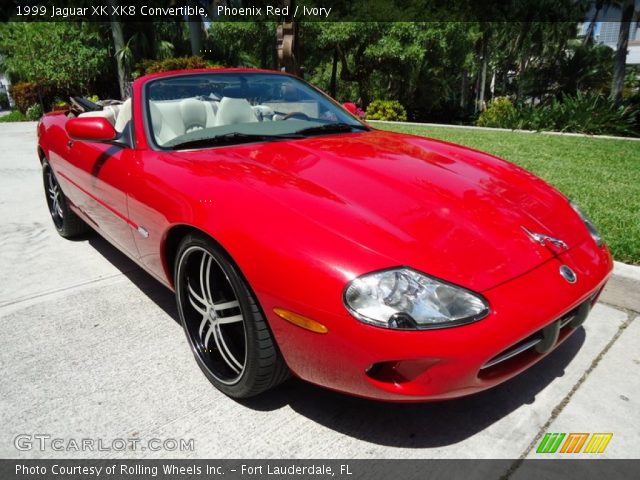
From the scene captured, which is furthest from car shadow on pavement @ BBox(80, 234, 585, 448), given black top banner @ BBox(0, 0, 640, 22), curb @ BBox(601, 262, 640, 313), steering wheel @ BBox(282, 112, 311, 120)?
black top banner @ BBox(0, 0, 640, 22)

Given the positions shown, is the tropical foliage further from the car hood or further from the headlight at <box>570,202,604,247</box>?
the headlight at <box>570,202,604,247</box>

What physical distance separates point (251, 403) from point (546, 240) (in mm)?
1377

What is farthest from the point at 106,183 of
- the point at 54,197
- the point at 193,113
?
the point at 54,197

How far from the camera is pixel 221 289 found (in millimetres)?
2012

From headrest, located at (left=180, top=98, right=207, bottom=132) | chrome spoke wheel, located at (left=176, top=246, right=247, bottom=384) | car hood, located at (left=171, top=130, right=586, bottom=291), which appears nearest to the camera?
car hood, located at (left=171, top=130, right=586, bottom=291)

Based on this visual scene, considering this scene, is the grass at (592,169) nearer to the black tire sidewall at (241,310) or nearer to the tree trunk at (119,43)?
the black tire sidewall at (241,310)

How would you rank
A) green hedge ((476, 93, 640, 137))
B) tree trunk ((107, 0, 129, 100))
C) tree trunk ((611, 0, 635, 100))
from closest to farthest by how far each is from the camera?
green hedge ((476, 93, 640, 137))
tree trunk ((107, 0, 129, 100))
tree trunk ((611, 0, 635, 100))

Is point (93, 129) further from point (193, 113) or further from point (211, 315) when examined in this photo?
point (211, 315)

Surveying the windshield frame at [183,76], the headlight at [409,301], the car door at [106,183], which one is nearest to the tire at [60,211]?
the car door at [106,183]

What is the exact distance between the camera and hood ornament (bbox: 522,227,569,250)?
1.82m

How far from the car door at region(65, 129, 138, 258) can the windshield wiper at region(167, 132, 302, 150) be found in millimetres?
280

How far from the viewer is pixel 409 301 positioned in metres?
1.46

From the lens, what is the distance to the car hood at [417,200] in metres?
1.61
